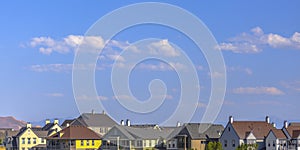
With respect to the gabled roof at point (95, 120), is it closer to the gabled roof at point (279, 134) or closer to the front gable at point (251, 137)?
the front gable at point (251, 137)

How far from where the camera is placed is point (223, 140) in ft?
234

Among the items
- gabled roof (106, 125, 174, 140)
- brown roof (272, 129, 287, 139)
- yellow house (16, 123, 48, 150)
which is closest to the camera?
brown roof (272, 129, 287, 139)

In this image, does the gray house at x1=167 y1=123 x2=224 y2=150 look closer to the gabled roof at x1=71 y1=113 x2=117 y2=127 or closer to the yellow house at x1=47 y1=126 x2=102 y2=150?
the yellow house at x1=47 y1=126 x2=102 y2=150

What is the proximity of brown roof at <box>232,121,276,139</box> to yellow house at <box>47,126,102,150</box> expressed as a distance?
17.4 m

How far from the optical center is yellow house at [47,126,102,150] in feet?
245

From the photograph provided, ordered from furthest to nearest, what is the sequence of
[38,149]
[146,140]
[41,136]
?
[41,136], [38,149], [146,140]

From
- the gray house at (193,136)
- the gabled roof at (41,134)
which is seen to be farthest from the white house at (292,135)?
the gabled roof at (41,134)

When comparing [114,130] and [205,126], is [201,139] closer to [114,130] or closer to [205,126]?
[205,126]

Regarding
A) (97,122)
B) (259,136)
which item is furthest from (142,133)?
(259,136)

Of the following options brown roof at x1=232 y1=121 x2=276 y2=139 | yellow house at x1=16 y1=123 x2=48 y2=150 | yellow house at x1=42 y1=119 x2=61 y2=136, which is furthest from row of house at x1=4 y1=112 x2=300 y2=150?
yellow house at x1=42 y1=119 x2=61 y2=136

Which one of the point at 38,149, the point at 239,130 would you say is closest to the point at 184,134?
the point at 239,130

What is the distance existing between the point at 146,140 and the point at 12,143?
77.4ft

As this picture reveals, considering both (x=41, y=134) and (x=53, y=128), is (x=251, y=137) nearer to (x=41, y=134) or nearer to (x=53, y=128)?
(x=53, y=128)

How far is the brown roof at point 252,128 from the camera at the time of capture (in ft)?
230
